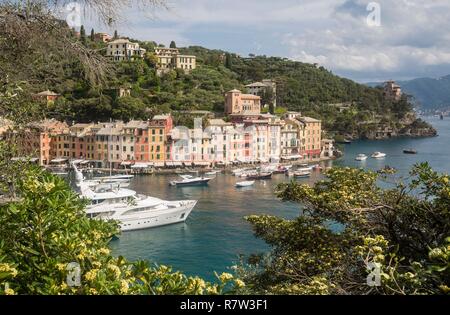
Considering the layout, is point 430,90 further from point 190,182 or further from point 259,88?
point 190,182

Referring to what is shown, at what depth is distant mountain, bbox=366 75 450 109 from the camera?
9012 centimetres

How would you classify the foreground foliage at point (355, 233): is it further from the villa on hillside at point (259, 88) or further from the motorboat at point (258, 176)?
the villa on hillside at point (259, 88)

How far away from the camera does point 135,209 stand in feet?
60.2

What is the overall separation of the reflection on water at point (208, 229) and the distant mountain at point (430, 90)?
62.3 m

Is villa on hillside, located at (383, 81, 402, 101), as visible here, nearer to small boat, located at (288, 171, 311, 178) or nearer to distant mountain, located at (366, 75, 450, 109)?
distant mountain, located at (366, 75, 450, 109)

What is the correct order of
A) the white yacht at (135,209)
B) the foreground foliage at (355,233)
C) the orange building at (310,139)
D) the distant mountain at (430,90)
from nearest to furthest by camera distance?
the foreground foliage at (355,233)
the white yacht at (135,209)
the orange building at (310,139)
the distant mountain at (430,90)

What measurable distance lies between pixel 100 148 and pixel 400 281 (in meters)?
33.5

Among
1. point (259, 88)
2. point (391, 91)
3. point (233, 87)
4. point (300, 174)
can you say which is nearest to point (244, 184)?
point (300, 174)

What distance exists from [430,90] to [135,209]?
8547cm

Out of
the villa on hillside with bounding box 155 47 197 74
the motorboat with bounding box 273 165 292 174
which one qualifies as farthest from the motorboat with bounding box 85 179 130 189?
the villa on hillside with bounding box 155 47 197 74

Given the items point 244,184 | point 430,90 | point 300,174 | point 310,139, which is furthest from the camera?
point 430,90

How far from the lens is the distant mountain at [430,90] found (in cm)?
9012

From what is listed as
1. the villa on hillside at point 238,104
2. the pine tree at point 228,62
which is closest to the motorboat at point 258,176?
the villa on hillside at point 238,104
